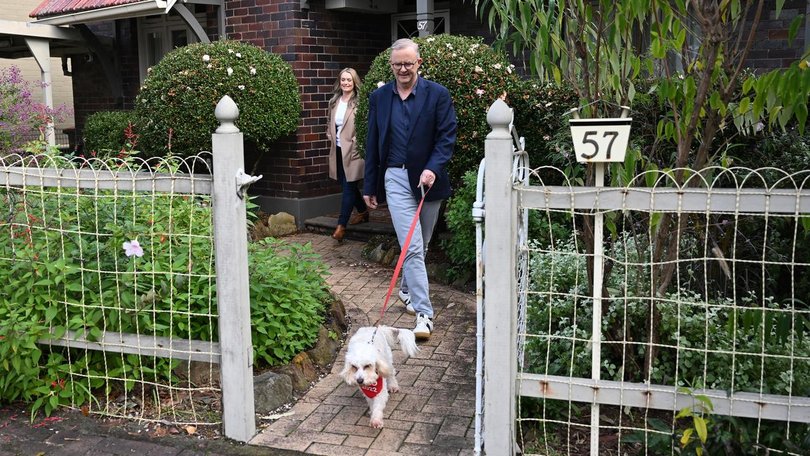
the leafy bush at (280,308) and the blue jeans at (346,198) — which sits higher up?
the blue jeans at (346,198)

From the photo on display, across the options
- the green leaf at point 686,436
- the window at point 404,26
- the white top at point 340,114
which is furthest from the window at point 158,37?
the green leaf at point 686,436

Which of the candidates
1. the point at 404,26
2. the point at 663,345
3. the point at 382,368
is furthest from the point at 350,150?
the point at 663,345

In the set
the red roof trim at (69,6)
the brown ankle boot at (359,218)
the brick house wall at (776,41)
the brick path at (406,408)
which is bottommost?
the brick path at (406,408)

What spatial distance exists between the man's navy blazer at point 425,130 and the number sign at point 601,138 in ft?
6.48

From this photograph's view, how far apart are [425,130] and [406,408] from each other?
185 centimetres

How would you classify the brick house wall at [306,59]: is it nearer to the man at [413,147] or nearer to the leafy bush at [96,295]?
the man at [413,147]

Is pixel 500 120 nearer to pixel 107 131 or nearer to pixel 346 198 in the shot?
pixel 346 198

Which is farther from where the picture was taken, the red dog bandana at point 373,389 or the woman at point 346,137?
the woman at point 346,137

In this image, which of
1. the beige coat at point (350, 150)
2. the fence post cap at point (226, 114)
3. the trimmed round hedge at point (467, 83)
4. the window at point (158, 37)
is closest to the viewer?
the fence post cap at point (226, 114)

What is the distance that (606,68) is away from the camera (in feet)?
12.8

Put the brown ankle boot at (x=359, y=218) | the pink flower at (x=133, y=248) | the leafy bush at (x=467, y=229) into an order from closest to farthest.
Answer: the pink flower at (x=133, y=248) < the leafy bush at (x=467, y=229) < the brown ankle boot at (x=359, y=218)

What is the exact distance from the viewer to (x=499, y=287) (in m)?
3.25

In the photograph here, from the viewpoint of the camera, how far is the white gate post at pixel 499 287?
319 centimetres

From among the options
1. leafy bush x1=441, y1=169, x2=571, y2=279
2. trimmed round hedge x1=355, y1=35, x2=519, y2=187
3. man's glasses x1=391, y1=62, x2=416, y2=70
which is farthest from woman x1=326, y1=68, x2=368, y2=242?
man's glasses x1=391, y1=62, x2=416, y2=70
